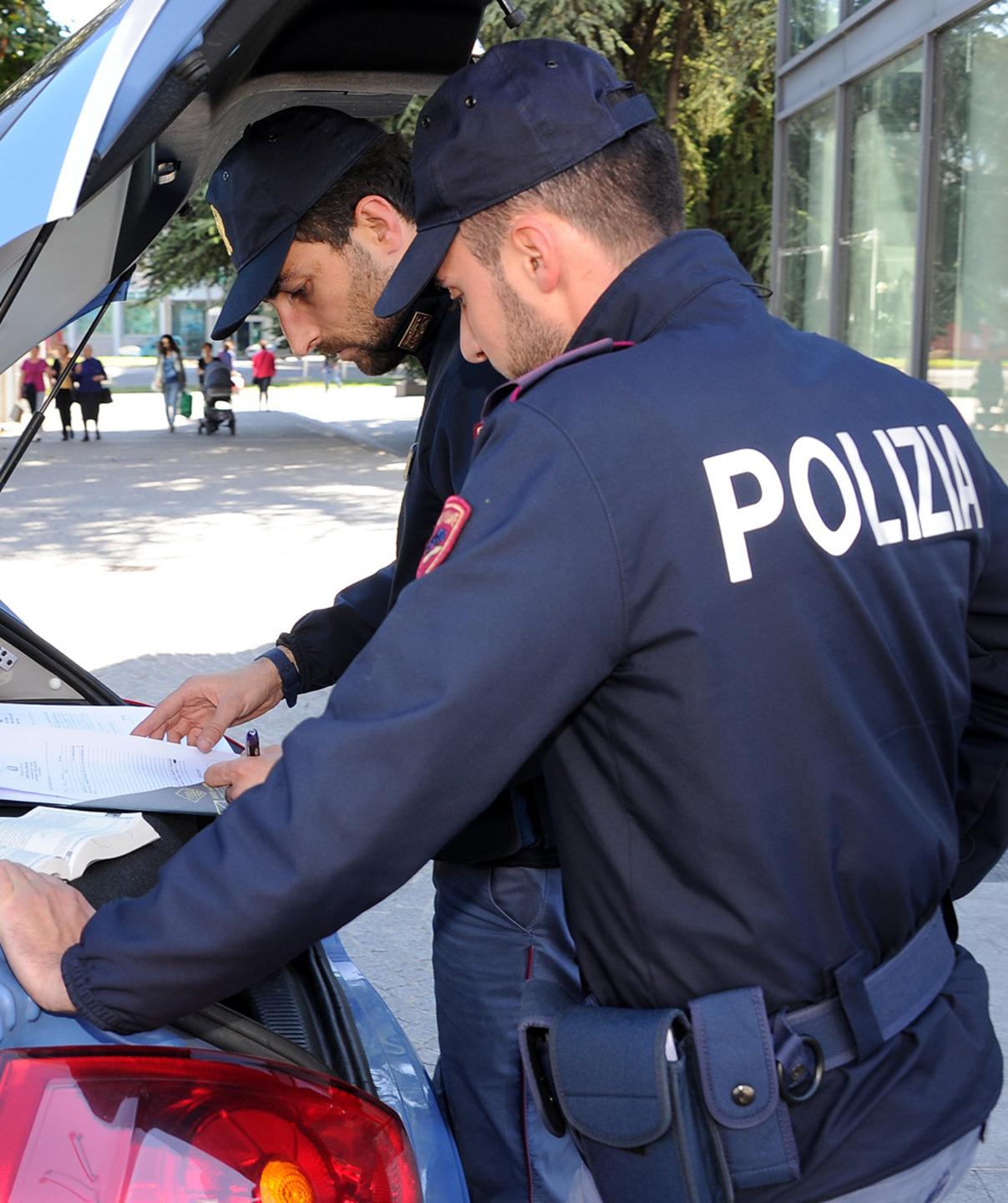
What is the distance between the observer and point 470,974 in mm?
2109

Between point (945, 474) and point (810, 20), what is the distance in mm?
11657

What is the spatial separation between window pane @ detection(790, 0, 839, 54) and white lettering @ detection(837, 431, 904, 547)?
35.6ft

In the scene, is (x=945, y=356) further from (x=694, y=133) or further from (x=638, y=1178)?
(x=694, y=133)

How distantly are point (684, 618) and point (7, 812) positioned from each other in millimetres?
1065

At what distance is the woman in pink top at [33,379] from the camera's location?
2184 centimetres

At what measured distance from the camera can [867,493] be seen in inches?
53.1

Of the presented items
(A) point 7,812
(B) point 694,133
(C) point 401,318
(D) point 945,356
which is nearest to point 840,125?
(D) point 945,356

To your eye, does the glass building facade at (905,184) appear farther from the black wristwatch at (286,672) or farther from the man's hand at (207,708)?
the man's hand at (207,708)

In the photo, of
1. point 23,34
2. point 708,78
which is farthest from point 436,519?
point 708,78

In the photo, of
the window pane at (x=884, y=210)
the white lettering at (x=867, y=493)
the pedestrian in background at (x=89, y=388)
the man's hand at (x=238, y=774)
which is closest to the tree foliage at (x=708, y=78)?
the window pane at (x=884, y=210)

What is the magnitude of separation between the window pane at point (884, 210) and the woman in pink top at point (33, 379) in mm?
14197

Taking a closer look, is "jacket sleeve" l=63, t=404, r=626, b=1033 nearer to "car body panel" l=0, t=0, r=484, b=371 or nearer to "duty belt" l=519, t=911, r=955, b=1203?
"duty belt" l=519, t=911, r=955, b=1203

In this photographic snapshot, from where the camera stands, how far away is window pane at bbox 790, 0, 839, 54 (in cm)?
1129

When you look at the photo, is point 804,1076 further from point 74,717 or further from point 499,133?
point 74,717
